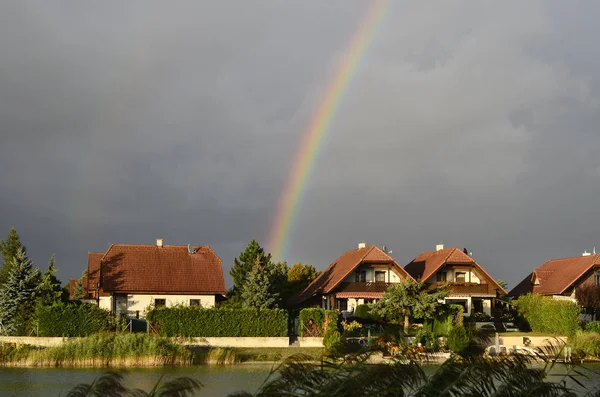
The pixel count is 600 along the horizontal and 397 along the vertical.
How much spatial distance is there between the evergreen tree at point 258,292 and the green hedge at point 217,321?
266 inches

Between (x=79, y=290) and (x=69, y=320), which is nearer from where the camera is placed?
(x=69, y=320)

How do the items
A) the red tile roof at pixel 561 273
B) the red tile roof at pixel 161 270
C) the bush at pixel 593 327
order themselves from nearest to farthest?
the bush at pixel 593 327 < the red tile roof at pixel 161 270 < the red tile roof at pixel 561 273

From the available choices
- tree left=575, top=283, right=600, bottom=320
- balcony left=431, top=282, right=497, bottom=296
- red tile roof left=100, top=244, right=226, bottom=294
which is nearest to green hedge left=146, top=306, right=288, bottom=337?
red tile roof left=100, top=244, right=226, bottom=294

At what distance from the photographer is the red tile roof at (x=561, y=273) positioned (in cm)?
5394

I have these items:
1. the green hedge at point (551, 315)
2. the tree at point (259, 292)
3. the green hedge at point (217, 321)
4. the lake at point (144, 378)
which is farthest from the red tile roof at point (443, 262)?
the lake at point (144, 378)

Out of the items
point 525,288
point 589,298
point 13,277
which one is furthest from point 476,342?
point 525,288

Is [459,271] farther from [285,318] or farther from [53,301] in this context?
[53,301]

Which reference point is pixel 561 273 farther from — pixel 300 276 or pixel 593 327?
pixel 300 276

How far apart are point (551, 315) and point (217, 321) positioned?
18.9 metres

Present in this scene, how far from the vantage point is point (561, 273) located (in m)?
57.3

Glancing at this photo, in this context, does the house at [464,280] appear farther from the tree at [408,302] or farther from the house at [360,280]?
the tree at [408,302]

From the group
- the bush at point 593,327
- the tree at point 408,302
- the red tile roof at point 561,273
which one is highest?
the red tile roof at point 561,273

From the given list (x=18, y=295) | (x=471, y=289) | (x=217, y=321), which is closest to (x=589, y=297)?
(x=471, y=289)

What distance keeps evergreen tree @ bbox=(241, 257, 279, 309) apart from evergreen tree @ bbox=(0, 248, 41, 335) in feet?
39.6
